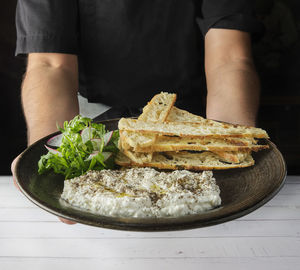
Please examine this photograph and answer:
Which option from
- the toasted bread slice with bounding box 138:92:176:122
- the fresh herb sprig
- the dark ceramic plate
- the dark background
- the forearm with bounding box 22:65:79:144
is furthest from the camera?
the dark background

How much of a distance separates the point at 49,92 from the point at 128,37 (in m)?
0.54

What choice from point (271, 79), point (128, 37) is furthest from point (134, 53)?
point (271, 79)

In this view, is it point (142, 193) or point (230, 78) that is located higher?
point (230, 78)

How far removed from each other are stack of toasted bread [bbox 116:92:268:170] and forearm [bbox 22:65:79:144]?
484 mm

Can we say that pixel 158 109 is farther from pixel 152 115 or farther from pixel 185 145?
pixel 185 145

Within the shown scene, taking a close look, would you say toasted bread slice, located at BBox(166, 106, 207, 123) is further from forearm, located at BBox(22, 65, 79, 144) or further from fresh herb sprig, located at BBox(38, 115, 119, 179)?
forearm, located at BBox(22, 65, 79, 144)

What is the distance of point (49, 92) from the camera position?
71.9 inches

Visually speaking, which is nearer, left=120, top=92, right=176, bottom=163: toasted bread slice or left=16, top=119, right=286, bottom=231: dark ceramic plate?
left=16, top=119, right=286, bottom=231: dark ceramic plate

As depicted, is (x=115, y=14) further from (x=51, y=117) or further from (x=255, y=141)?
(x=255, y=141)

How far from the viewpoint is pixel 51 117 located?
1.74 m

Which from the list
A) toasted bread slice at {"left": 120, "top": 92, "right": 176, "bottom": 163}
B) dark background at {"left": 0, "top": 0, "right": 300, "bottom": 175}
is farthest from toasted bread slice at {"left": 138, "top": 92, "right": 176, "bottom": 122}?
dark background at {"left": 0, "top": 0, "right": 300, "bottom": 175}

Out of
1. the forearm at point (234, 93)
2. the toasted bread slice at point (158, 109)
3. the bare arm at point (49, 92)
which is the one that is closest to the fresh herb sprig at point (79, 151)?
the toasted bread slice at point (158, 109)

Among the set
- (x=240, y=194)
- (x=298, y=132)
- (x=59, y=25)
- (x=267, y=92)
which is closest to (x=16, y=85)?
(x=59, y=25)

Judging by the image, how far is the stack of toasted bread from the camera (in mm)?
1317
